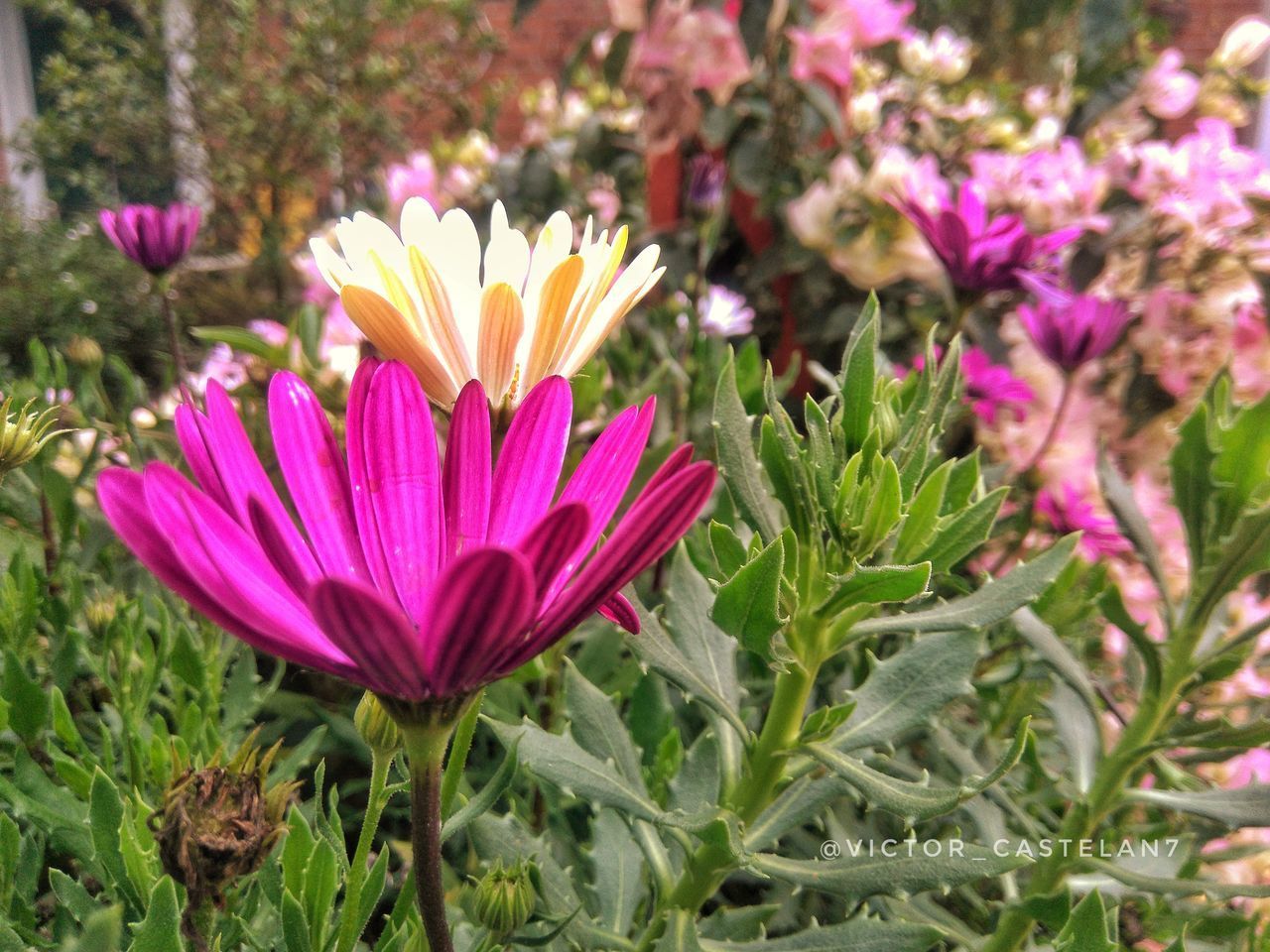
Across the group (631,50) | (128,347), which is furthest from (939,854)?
(128,347)

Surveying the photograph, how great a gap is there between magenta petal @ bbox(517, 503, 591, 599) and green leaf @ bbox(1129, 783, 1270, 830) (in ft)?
1.18

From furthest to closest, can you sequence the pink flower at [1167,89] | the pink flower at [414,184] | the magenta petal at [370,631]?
the pink flower at [414,184]
the pink flower at [1167,89]
the magenta petal at [370,631]

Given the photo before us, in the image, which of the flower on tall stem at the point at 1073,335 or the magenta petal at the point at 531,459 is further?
the flower on tall stem at the point at 1073,335

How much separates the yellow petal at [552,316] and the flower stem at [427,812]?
112 millimetres

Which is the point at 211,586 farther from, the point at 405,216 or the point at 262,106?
the point at 262,106

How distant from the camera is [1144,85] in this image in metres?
1.14

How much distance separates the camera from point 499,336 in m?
0.26

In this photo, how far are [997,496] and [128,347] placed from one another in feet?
6.37

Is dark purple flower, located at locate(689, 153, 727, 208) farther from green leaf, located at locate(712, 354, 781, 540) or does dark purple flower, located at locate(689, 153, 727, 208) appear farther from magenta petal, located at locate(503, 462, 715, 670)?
magenta petal, located at locate(503, 462, 715, 670)

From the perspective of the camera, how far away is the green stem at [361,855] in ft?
0.73

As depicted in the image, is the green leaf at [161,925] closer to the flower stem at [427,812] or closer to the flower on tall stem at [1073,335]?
the flower stem at [427,812]

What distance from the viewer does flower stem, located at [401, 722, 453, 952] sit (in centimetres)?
19

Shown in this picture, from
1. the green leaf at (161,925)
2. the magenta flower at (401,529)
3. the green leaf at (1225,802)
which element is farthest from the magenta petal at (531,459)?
the green leaf at (1225,802)

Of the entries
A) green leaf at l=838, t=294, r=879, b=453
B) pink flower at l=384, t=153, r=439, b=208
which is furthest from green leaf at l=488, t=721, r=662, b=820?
pink flower at l=384, t=153, r=439, b=208
